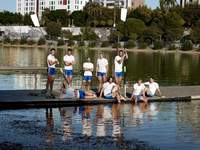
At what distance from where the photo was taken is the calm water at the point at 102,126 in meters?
16.2

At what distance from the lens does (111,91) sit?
25.7 m

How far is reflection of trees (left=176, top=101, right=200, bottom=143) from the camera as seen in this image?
1805 centimetres

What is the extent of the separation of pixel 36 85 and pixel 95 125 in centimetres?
1705

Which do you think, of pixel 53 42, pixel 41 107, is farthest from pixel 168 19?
pixel 41 107

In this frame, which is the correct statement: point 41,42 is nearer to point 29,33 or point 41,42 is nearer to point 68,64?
point 29,33

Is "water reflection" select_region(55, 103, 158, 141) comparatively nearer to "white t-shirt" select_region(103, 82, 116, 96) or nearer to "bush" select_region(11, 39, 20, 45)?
Answer: "white t-shirt" select_region(103, 82, 116, 96)

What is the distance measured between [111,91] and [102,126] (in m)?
6.63

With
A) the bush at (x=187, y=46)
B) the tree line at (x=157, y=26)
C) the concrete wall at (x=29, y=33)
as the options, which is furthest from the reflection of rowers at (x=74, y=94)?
the concrete wall at (x=29, y=33)

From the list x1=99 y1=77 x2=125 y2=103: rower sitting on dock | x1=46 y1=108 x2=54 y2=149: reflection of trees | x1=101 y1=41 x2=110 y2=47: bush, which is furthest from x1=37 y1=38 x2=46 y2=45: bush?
x1=46 y1=108 x2=54 y2=149: reflection of trees

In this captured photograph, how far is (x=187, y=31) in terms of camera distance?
16688cm

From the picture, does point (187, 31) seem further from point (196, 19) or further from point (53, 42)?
point (53, 42)

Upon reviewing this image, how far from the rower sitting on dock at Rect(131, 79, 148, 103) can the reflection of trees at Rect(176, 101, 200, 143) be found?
1.78 m

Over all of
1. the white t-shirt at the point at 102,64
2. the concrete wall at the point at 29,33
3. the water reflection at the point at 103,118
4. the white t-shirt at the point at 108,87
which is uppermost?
the concrete wall at the point at 29,33

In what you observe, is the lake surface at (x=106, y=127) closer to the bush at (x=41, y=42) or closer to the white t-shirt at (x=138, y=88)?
the white t-shirt at (x=138, y=88)
